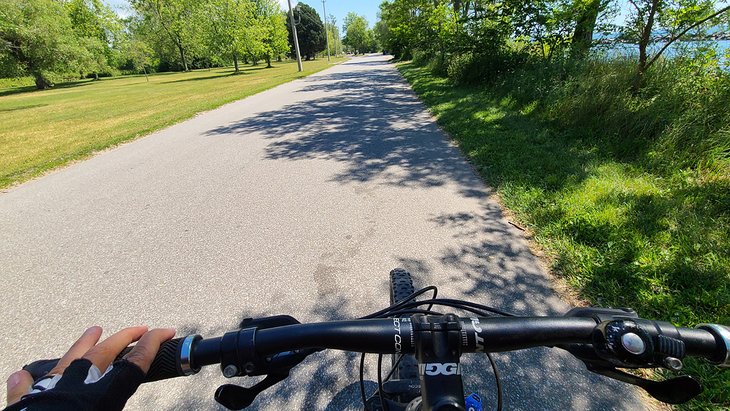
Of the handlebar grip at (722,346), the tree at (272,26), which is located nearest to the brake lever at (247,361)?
the handlebar grip at (722,346)

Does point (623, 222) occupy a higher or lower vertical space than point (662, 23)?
lower

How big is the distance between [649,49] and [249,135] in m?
8.91

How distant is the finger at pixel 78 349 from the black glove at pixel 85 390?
0.16 ft

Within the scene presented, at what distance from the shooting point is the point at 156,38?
4191 cm

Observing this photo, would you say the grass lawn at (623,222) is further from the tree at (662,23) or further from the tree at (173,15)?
the tree at (173,15)

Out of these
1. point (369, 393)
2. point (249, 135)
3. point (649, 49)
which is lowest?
point (369, 393)

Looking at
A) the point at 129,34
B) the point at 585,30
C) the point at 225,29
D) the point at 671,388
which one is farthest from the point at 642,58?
Result: the point at 129,34

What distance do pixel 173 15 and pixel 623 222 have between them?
4872 cm

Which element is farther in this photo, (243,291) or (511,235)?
(511,235)

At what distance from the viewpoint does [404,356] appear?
161 centimetres

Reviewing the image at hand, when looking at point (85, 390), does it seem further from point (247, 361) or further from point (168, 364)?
point (247, 361)

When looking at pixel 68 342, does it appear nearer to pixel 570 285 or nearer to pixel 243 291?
pixel 243 291

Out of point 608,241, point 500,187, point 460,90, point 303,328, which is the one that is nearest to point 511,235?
point 608,241

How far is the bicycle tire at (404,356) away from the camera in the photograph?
1463 mm
